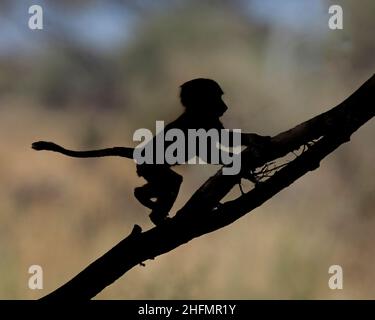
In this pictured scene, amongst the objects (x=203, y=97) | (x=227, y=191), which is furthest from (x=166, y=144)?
(x=227, y=191)

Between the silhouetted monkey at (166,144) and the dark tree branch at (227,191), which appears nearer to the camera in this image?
the dark tree branch at (227,191)

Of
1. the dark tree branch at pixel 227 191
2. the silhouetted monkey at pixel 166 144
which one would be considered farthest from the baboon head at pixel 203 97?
the dark tree branch at pixel 227 191

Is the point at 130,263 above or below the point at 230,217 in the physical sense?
below

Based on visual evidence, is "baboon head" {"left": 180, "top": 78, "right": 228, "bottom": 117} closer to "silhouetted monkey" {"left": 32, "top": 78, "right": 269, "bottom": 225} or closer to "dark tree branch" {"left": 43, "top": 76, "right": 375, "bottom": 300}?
"silhouetted monkey" {"left": 32, "top": 78, "right": 269, "bottom": 225}

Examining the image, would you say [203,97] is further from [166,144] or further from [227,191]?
[227,191]

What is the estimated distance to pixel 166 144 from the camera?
5875mm

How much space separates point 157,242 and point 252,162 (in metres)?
1.34

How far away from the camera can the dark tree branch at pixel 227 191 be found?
4797 millimetres

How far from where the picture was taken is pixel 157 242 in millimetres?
5184

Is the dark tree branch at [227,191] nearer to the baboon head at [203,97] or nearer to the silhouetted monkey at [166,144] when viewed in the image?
the silhouetted monkey at [166,144]

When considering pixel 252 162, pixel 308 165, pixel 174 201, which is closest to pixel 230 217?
pixel 252 162

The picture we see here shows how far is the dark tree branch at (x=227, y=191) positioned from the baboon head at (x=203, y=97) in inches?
31.0
